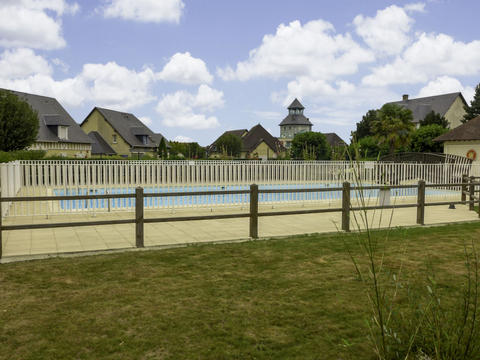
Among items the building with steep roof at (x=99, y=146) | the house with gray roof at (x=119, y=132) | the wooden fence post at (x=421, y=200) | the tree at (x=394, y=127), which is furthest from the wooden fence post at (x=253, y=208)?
the building with steep roof at (x=99, y=146)

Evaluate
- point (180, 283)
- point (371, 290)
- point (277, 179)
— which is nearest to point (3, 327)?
point (180, 283)

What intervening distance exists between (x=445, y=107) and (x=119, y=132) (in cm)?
5166

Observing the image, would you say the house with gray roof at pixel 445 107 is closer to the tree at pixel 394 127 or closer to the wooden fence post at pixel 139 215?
the tree at pixel 394 127

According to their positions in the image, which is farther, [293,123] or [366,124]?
[293,123]

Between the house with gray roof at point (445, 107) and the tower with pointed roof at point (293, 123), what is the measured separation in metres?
53.0

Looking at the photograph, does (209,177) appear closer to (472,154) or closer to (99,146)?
(472,154)

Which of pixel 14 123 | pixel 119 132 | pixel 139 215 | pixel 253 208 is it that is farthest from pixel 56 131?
pixel 253 208

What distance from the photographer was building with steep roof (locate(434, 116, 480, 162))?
3169 centimetres

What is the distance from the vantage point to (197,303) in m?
5.41

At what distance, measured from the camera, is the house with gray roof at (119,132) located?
60.4 metres

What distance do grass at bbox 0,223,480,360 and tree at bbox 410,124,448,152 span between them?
3762 centimetres

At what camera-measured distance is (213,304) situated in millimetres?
5371

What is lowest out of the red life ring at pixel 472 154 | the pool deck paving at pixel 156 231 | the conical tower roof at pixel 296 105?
the pool deck paving at pixel 156 231

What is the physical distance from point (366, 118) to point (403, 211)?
6483 cm
